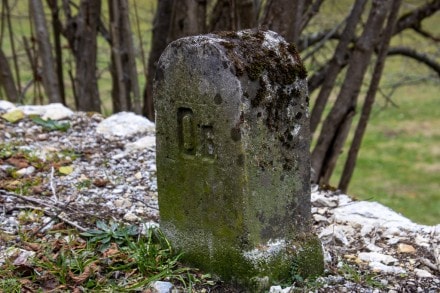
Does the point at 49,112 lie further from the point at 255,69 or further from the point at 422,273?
the point at 422,273

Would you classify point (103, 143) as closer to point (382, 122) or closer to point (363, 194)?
point (363, 194)

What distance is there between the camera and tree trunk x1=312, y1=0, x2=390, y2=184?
5.55 meters

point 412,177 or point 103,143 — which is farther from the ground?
point 103,143

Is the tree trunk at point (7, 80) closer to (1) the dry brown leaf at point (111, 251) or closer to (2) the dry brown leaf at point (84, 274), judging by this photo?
(1) the dry brown leaf at point (111, 251)

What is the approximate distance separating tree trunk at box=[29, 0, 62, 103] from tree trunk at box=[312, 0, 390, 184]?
3.18m

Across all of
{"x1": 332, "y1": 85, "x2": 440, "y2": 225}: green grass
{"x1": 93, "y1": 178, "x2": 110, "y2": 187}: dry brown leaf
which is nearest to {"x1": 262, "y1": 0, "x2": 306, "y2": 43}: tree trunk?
{"x1": 93, "y1": 178, "x2": 110, "y2": 187}: dry brown leaf

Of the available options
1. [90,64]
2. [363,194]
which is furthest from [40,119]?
[363,194]

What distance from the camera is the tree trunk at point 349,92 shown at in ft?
18.2

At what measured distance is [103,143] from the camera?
5.22 metres

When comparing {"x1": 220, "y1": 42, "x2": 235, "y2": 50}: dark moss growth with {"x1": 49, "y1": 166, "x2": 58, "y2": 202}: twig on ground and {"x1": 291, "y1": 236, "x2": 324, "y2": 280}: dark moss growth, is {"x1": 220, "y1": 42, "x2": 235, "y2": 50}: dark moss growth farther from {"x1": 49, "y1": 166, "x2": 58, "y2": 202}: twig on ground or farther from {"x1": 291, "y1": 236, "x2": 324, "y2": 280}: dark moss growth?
{"x1": 49, "y1": 166, "x2": 58, "y2": 202}: twig on ground

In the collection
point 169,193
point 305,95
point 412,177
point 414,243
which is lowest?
point 412,177

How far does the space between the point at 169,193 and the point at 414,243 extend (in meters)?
1.53

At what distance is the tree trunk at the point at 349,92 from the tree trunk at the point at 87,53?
2.80 meters

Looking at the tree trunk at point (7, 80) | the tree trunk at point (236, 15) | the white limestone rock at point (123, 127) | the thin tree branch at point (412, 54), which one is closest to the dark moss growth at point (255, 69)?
the tree trunk at point (236, 15)
